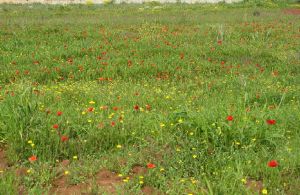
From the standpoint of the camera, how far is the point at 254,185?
3.54 meters

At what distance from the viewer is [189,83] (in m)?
8.22

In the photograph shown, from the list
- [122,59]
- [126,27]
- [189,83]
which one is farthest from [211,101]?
[126,27]

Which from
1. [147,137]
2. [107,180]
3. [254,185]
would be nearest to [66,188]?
[107,180]

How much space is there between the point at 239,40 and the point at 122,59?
547 centimetres

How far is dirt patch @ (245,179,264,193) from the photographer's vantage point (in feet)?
11.4

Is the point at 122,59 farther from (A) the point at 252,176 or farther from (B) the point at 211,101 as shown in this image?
(A) the point at 252,176

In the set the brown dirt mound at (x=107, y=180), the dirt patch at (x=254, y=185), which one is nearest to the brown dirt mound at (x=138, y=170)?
the brown dirt mound at (x=107, y=180)

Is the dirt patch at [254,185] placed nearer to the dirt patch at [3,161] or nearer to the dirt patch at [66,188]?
the dirt patch at [66,188]

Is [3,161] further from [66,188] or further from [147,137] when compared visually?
[147,137]

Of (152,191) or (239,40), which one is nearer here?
(152,191)

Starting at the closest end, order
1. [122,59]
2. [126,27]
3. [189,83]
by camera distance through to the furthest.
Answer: [189,83] → [122,59] → [126,27]

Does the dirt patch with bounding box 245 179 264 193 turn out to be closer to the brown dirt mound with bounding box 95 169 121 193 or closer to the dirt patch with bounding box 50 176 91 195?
the brown dirt mound with bounding box 95 169 121 193

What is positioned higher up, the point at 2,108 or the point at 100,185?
the point at 2,108

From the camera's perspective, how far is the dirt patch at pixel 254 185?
347 cm
